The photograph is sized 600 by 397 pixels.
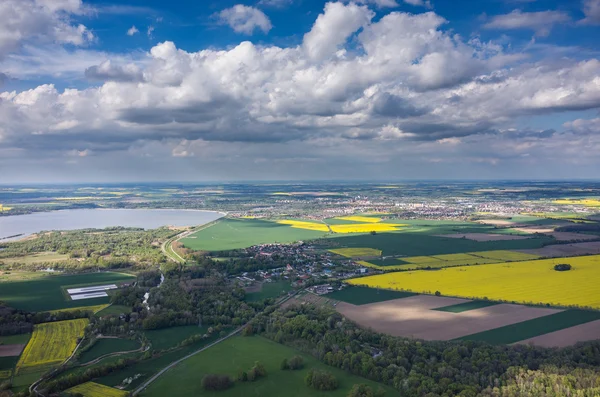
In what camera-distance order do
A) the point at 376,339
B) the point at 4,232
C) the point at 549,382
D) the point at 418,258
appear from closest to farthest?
1. the point at 549,382
2. the point at 376,339
3. the point at 418,258
4. the point at 4,232

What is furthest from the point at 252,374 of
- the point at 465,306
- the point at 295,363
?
the point at 465,306

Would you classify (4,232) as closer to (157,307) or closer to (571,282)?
(157,307)

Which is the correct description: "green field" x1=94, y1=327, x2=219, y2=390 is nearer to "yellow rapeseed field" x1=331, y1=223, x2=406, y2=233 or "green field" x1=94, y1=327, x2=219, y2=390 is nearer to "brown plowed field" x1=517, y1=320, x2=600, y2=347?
"brown plowed field" x1=517, y1=320, x2=600, y2=347

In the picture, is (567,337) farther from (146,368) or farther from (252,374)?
(146,368)


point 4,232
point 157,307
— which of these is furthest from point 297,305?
point 4,232

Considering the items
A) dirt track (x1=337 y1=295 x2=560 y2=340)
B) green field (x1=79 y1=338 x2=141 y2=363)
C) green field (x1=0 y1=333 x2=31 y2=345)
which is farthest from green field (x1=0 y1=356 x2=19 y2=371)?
dirt track (x1=337 y1=295 x2=560 y2=340)
